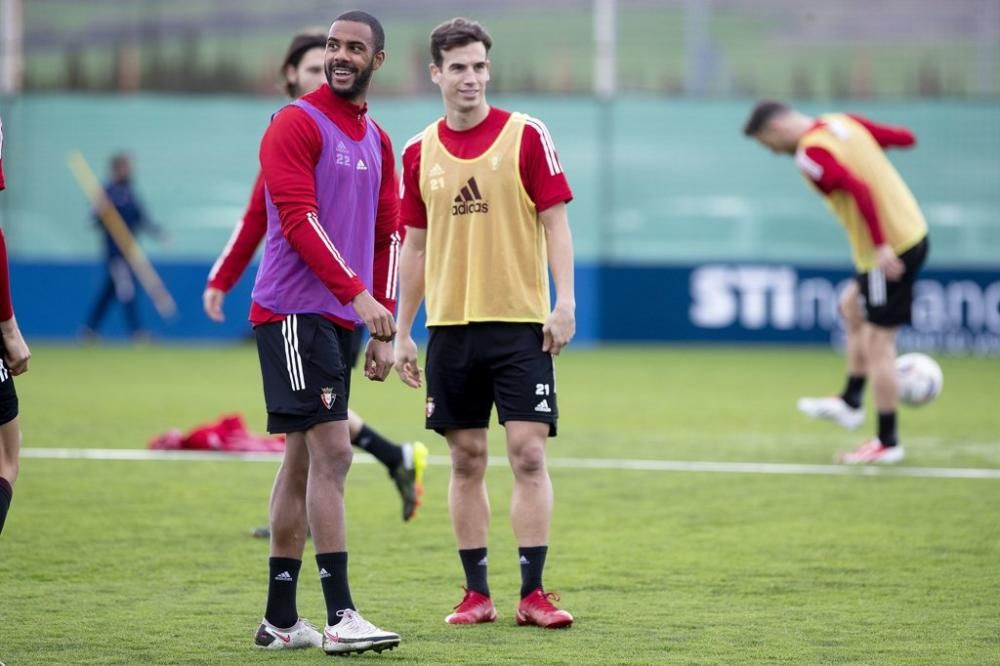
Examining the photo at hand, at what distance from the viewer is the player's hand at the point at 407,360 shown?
6461 mm

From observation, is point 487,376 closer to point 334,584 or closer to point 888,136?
point 334,584

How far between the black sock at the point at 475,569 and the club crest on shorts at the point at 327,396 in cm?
104

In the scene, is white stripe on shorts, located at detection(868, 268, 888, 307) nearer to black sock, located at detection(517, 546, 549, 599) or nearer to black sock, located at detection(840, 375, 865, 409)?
black sock, located at detection(840, 375, 865, 409)

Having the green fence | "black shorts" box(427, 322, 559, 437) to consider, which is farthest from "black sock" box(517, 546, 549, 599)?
the green fence

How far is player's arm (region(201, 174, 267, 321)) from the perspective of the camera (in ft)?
24.5

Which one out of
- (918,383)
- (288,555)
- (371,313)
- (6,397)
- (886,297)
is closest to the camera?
(6,397)

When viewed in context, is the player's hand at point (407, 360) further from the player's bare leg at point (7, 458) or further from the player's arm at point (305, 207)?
the player's bare leg at point (7, 458)

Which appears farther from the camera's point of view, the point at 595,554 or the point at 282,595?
the point at 595,554

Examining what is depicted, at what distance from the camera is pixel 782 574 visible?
7.07 metres

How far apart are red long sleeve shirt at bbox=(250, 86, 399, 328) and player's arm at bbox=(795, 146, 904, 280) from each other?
4939 millimetres

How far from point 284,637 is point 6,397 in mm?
1245

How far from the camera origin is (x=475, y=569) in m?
6.34

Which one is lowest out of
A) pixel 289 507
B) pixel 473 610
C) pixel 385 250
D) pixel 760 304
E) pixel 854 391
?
pixel 760 304

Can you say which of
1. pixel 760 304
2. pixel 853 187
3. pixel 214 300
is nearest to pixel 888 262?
pixel 853 187
